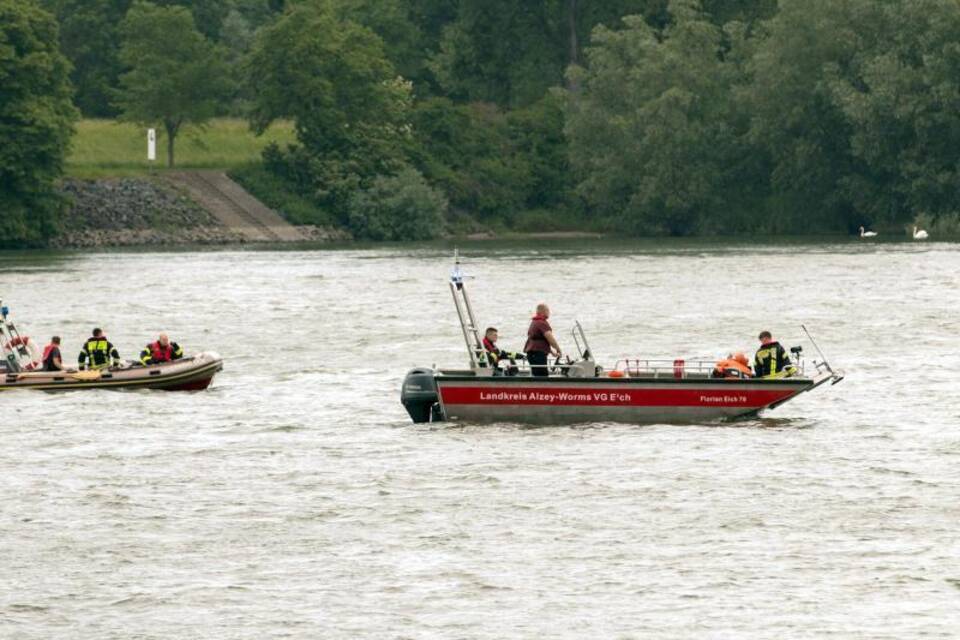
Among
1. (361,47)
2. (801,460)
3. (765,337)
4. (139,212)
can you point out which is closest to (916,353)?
(765,337)

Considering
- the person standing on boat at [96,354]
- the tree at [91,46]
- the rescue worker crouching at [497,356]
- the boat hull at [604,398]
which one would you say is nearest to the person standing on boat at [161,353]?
the person standing on boat at [96,354]

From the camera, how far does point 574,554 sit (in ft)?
90.5

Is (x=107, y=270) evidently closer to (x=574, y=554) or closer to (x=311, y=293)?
(x=311, y=293)

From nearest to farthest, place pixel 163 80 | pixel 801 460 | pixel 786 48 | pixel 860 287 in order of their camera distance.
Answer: pixel 801 460
pixel 860 287
pixel 786 48
pixel 163 80

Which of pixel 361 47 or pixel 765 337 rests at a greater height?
pixel 361 47

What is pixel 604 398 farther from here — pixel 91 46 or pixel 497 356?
pixel 91 46

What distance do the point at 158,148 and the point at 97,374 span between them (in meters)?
85.7

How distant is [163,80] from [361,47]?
45.9 ft

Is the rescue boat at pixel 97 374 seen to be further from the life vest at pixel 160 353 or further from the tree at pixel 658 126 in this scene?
the tree at pixel 658 126

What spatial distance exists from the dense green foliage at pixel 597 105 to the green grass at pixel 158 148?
2.03 metres

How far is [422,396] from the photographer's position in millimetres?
37969

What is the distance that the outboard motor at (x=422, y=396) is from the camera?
37906 mm

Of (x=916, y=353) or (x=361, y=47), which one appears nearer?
(x=916, y=353)

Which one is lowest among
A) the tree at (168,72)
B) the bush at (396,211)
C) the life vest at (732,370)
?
the life vest at (732,370)
